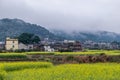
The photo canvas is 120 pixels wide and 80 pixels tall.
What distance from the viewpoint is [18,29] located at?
180000 millimetres

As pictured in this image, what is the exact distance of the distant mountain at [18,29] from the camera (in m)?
171

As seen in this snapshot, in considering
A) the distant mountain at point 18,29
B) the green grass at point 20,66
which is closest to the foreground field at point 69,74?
the green grass at point 20,66

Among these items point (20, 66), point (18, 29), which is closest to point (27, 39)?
point (20, 66)

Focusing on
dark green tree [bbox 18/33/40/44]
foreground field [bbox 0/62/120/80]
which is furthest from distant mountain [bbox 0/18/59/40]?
foreground field [bbox 0/62/120/80]

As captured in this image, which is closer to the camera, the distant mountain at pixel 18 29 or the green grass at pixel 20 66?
the green grass at pixel 20 66

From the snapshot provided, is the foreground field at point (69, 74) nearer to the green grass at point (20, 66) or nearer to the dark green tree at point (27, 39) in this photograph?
the green grass at point (20, 66)

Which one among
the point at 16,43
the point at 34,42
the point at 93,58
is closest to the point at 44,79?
the point at 93,58

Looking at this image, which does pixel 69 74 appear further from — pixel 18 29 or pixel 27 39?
pixel 18 29

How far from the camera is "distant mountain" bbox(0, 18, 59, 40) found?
17062 centimetres

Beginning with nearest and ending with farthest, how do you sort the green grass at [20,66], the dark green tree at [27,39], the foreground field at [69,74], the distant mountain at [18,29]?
the foreground field at [69,74] → the green grass at [20,66] → the dark green tree at [27,39] → the distant mountain at [18,29]

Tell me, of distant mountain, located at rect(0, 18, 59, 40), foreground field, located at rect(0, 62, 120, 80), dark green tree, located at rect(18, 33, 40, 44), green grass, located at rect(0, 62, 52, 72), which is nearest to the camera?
foreground field, located at rect(0, 62, 120, 80)

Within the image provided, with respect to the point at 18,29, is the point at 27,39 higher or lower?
lower

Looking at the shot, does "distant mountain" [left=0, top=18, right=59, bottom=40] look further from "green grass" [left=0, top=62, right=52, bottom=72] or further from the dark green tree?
"green grass" [left=0, top=62, right=52, bottom=72]

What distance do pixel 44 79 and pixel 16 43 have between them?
6365cm
